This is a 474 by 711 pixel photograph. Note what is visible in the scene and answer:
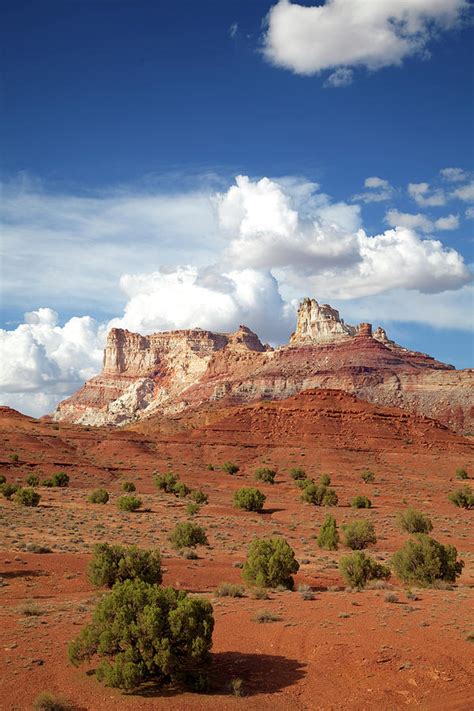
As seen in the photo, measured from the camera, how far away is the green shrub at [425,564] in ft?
69.4

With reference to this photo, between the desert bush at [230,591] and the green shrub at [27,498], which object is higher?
the desert bush at [230,591]

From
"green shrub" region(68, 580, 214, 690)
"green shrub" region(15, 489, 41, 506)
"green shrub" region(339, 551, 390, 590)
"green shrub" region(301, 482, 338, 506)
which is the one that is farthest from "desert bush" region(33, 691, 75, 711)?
"green shrub" region(301, 482, 338, 506)

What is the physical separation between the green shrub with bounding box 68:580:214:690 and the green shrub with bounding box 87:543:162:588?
758cm

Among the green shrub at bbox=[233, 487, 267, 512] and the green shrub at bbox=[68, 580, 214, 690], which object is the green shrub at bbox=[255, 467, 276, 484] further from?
the green shrub at bbox=[68, 580, 214, 690]

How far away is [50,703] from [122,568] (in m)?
9.39

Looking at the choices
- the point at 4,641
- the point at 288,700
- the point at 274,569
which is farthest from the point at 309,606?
the point at 4,641

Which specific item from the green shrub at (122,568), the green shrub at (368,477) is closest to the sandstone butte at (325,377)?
the green shrub at (368,477)

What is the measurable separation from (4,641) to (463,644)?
995 cm

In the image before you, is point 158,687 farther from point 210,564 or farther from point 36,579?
point 210,564

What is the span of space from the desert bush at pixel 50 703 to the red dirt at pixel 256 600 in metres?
0.23

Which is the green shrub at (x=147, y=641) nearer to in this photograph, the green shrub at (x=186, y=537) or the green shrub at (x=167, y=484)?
the green shrub at (x=186, y=537)

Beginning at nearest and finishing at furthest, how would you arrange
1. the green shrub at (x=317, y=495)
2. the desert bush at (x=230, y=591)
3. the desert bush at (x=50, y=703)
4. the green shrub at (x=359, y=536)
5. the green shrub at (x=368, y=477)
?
the desert bush at (x=50, y=703)
the desert bush at (x=230, y=591)
the green shrub at (x=359, y=536)
the green shrub at (x=317, y=495)
the green shrub at (x=368, y=477)

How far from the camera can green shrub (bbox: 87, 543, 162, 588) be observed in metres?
19.2

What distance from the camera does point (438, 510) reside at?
51.1 meters
